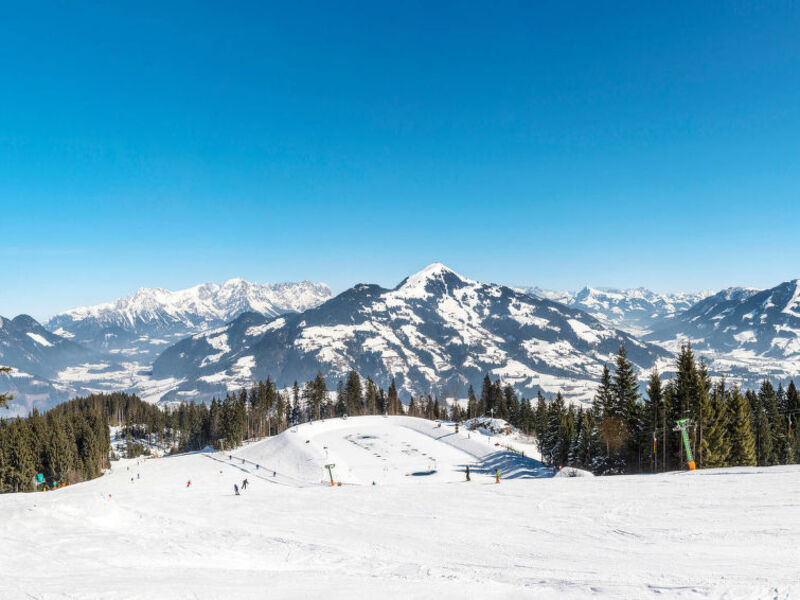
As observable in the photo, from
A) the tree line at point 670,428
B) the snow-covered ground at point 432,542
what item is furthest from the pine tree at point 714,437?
the snow-covered ground at point 432,542

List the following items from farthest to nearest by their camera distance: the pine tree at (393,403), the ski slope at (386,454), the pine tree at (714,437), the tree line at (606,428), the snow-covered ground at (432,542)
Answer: the pine tree at (393,403) → the ski slope at (386,454) → the tree line at (606,428) → the pine tree at (714,437) → the snow-covered ground at (432,542)

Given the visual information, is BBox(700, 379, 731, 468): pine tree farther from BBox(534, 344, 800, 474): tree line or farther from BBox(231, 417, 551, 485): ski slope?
BBox(231, 417, 551, 485): ski slope

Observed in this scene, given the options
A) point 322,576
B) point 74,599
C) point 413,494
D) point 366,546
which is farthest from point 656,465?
point 74,599

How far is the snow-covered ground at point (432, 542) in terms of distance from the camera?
1442 cm

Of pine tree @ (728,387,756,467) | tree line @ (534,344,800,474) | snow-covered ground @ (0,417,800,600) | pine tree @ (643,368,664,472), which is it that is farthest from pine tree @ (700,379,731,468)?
snow-covered ground @ (0,417,800,600)

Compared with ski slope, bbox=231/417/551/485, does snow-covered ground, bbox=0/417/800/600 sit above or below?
above

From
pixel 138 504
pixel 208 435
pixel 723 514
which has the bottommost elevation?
pixel 208 435

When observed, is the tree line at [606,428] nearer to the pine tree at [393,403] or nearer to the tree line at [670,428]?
the tree line at [670,428]

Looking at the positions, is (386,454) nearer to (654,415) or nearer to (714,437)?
(654,415)

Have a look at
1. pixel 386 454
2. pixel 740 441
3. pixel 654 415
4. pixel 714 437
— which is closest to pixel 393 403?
pixel 386 454

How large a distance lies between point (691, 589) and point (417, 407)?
17946cm

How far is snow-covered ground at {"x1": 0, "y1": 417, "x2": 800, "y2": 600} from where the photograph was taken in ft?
47.3

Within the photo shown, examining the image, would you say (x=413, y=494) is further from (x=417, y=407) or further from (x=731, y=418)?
(x=417, y=407)

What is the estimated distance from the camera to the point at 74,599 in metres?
13.8
